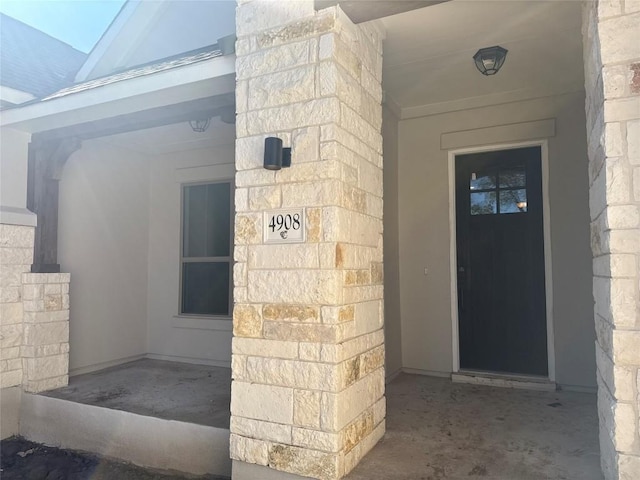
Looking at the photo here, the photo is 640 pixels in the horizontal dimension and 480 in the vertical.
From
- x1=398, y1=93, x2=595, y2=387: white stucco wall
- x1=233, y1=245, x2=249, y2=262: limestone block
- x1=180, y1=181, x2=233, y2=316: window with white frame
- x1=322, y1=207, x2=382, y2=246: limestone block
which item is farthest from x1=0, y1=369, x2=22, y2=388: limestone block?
x1=398, y1=93, x2=595, y2=387: white stucco wall

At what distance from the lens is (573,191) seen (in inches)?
161

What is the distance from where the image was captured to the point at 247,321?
2623 millimetres

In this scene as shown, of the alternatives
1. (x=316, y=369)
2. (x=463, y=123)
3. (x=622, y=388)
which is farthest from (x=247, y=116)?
(x=463, y=123)

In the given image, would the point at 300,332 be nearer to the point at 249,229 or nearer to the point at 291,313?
the point at 291,313

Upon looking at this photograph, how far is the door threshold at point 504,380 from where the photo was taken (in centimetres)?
406

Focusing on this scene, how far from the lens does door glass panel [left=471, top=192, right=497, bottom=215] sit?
14.7 ft

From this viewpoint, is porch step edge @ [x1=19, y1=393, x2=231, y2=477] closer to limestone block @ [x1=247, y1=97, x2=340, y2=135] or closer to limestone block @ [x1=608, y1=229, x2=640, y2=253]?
limestone block @ [x1=247, y1=97, x2=340, y2=135]

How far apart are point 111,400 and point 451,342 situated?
3.23 meters

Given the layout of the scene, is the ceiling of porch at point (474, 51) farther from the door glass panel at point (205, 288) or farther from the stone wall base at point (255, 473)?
the stone wall base at point (255, 473)


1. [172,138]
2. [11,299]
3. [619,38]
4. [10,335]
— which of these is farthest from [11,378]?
[619,38]

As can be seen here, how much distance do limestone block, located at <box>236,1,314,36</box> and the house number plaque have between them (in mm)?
1144

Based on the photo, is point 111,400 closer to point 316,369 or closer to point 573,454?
point 316,369

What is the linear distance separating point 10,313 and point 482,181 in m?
4.69

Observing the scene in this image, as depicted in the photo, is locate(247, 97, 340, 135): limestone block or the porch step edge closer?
locate(247, 97, 340, 135): limestone block
